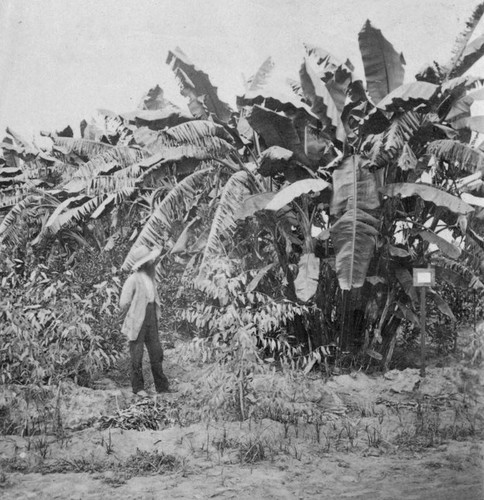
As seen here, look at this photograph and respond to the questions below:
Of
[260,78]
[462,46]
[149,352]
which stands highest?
[260,78]

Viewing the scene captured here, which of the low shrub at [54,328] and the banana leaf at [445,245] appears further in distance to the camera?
the banana leaf at [445,245]

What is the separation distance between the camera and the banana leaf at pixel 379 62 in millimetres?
4855

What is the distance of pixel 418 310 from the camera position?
17.6ft

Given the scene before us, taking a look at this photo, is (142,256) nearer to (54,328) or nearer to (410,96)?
(54,328)

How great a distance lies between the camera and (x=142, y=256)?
458cm

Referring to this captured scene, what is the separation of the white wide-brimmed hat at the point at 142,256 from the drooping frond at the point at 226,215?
1.32ft

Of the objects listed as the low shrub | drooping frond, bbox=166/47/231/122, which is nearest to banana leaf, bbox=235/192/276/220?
the low shrub

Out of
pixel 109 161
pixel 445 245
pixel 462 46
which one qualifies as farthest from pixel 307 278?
pixel 462 46

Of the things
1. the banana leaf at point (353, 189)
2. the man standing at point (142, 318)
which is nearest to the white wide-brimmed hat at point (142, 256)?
the man standing at point (142, 318)

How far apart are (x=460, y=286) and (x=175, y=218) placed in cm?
282

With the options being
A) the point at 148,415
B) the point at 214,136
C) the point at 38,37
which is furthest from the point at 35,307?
the point at 214,136

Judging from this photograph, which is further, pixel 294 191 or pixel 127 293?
pixel 294 191

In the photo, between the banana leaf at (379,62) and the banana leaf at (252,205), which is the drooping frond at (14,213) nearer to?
the banana leaf at (252,205)

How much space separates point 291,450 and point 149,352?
147 centimetres
